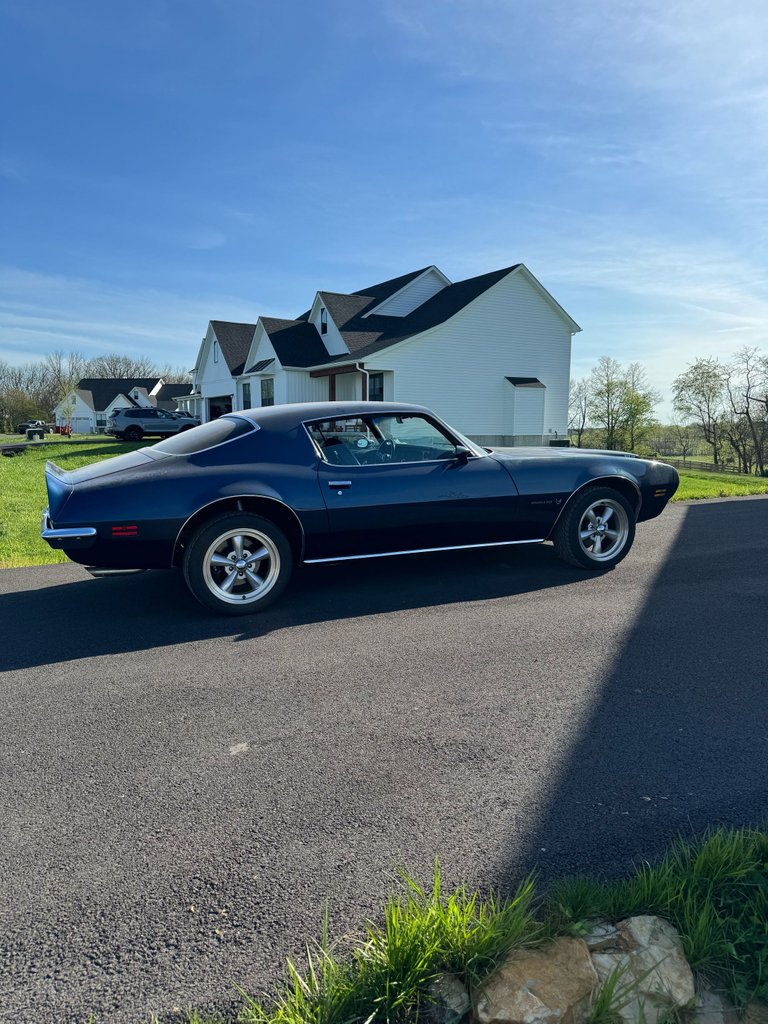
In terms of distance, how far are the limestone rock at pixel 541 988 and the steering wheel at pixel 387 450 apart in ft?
13.2

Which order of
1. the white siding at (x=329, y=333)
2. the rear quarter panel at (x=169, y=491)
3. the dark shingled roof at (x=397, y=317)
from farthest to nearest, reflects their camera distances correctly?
1. the white siding at (x=329, y=333)
2. the dark shingled roof at (x=397, y=317)
3. the rear quarter panel at (x=169, y=491)

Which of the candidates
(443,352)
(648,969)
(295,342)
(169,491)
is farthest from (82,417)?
(648,969)

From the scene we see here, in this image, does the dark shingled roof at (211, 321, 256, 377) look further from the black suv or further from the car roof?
the car roof

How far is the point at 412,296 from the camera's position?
29766 millimetres

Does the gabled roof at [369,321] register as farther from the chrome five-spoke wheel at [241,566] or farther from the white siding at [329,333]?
the chrome five-spoke wheel at [241,566]

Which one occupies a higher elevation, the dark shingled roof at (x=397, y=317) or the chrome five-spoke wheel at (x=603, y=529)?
the dark shingled roof at (x=397, y=317)

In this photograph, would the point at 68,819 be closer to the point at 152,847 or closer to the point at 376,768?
the point at 152,847

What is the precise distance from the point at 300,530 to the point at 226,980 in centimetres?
345

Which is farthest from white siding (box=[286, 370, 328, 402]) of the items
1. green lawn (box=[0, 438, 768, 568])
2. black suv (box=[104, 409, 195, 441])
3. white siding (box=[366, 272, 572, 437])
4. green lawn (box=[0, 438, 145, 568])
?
black suv (box=[104, 409, 195, 441])

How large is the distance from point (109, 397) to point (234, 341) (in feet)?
158

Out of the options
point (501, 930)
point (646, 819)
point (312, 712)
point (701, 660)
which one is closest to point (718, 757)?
point (646, 819)

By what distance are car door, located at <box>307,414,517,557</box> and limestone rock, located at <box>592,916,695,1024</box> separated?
3.57m

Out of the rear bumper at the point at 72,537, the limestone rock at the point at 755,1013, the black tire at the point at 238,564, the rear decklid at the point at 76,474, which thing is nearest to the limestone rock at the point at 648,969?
the limestone rock at the point at 755,1013

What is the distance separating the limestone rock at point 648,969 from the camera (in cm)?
165
